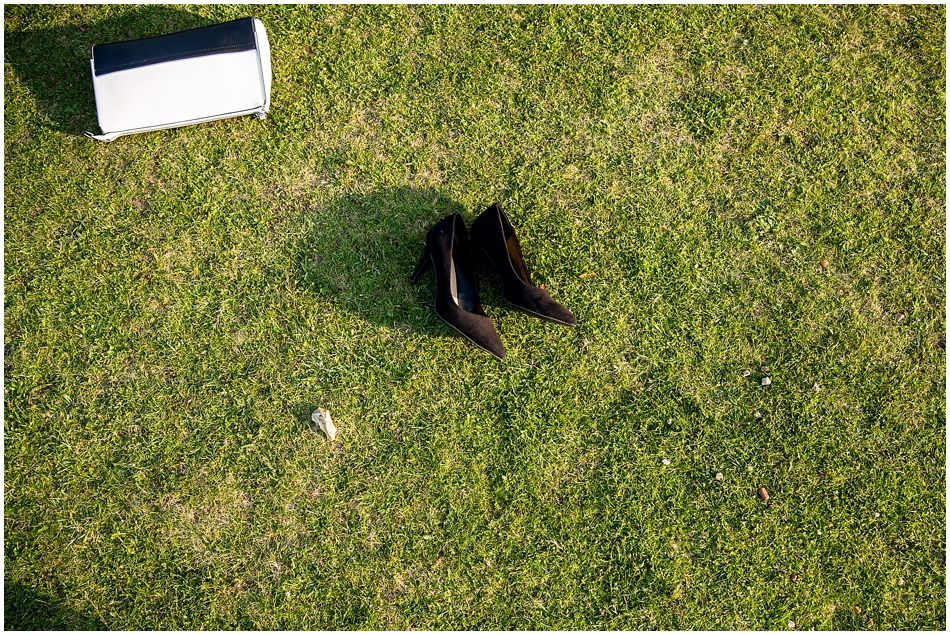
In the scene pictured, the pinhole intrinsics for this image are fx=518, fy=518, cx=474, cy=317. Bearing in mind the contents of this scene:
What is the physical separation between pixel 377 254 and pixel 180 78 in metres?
1.48

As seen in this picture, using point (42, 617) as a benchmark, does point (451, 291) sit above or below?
above

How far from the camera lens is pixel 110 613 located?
2883 millimetres

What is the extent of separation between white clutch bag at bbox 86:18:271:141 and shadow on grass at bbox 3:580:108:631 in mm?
2646

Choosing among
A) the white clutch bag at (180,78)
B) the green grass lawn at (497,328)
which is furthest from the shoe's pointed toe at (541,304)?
the white clutch bag at (180,78)

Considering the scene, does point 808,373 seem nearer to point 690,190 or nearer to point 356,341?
point 690,190

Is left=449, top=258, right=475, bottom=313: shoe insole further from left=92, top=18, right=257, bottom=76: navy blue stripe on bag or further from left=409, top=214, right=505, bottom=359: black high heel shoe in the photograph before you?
left=92, top=18, right=257, bottom=76: navy blue stripe on bag

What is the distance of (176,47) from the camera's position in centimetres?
294

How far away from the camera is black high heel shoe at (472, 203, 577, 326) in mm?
2832

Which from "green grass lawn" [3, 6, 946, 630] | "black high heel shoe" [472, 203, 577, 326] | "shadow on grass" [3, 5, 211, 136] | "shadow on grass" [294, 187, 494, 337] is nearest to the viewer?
"black high heel shoe" [472, 203, 577, 326]

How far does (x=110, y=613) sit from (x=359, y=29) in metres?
3.71

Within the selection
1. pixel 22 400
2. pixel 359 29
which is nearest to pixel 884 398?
pixel 359 29

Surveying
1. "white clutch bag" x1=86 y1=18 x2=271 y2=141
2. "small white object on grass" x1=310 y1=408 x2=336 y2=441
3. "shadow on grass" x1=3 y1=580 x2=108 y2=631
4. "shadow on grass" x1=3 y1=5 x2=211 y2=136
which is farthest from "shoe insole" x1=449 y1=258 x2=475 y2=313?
"shadow on grass" x1=3 y1=580 x2=108 y2=631

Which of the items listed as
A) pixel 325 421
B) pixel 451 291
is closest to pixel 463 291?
pixel 451 291

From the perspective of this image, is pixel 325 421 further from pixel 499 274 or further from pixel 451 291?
pixel 499 274
